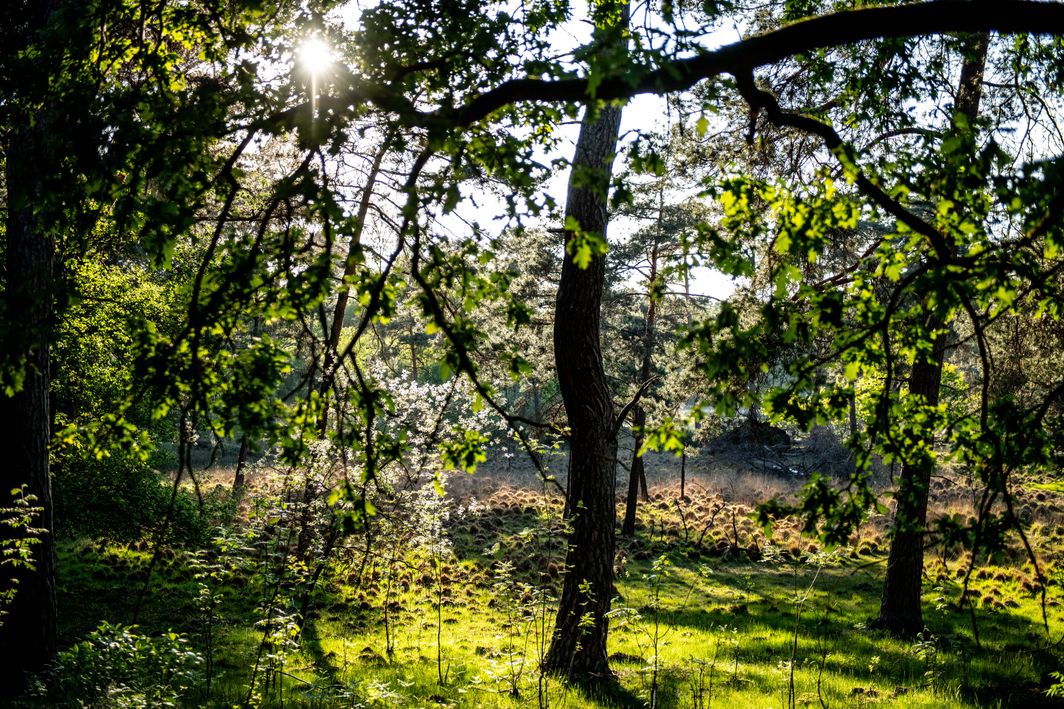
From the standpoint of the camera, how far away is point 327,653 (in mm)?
9195

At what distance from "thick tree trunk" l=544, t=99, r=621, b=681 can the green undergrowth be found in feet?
1.23

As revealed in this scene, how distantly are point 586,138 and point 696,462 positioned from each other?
29263 millimetres

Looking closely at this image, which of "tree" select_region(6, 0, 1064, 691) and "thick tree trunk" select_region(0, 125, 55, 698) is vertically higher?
"tree" select_region(6, 0, 1064, 691)

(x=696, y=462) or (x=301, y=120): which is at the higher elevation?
(x=301, y=120)

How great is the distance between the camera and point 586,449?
267 inches

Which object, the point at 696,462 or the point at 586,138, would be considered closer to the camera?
the point at 586,138

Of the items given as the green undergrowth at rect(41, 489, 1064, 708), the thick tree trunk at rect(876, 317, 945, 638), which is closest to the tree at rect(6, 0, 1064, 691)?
the green undergrowth at rect(41, 489, 1064, 708)

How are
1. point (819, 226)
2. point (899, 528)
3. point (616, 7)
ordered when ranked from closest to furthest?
1. point (819, 226)
2. point (899, 528)
3. point (616, 7)

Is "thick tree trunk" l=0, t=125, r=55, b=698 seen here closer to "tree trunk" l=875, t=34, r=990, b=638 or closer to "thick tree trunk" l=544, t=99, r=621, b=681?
"thick tree trunk" l=544, t=99, r=621, b=681

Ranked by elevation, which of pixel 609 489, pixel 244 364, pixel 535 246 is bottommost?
pixel 609 489

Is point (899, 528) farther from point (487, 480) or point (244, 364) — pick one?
point (487, 480)

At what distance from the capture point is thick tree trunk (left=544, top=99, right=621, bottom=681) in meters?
6.79

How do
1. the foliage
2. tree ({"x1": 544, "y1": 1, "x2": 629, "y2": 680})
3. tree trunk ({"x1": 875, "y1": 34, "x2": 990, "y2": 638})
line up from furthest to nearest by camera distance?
tree trunk ({"x1": 875, "y1": 34, "x2": 990, "y2": 638})
tree ({"x1": 544, "y1": 1, "x2": 629, "y2": 680})
the foliage

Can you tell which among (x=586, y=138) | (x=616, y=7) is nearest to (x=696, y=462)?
(x=586, y=138)
